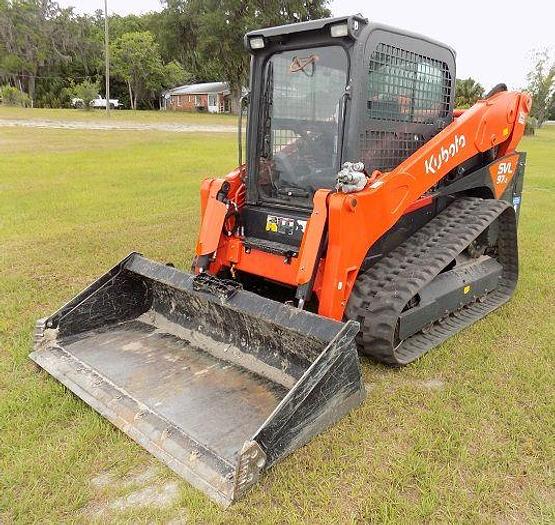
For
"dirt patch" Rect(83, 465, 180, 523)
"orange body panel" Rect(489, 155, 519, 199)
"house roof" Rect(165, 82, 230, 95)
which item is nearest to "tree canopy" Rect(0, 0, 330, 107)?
"house roof" Rect(165, 82, 230, 95)

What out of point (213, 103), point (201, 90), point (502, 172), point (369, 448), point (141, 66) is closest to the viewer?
point (369, 448)

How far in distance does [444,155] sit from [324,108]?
3.34ft

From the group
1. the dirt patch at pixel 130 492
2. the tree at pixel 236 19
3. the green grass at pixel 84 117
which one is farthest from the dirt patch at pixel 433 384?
the tree at pixel 236 19

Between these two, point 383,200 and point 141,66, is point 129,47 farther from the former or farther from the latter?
point 383,200

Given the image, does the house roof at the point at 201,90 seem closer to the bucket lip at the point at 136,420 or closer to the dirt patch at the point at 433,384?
the bucket lip at the point at 136,420

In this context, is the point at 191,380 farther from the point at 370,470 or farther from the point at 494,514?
the point at 494,514

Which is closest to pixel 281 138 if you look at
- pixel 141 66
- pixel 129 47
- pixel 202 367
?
pixel 202 367

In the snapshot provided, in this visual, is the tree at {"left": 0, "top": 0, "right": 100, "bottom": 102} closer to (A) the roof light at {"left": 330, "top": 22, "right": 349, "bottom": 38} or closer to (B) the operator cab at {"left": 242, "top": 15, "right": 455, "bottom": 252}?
(B) the operator cab at {"left": 242, "top": 15, "right": 455, "bottom": 252}

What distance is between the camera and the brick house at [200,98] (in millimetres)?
58219

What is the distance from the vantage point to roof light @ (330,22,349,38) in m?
3.49

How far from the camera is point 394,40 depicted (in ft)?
12.7

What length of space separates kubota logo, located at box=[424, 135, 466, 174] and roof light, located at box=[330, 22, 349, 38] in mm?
1074

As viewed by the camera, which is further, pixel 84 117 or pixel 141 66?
pixel 141 66

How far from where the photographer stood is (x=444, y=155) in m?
4.19
